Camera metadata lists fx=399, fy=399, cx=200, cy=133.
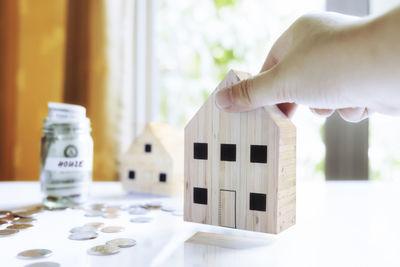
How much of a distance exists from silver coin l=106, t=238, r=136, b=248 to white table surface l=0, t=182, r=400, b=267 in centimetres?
1

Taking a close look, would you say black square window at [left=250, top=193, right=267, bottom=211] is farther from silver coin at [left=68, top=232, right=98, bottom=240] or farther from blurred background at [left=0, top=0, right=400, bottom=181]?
blurred background at [left=0, top=0, right=400, bottom=181]

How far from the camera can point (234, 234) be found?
0.75 m

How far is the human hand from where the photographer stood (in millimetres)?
575

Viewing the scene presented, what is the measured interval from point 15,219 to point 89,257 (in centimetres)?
33

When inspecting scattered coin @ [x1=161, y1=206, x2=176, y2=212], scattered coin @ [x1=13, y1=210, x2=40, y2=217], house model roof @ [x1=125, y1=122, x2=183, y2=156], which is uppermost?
house model roof @ [x1=125, y1=122, x2=183, y2=156]

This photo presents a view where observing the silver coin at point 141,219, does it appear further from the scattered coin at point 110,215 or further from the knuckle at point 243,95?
the knuckle at point 243,95

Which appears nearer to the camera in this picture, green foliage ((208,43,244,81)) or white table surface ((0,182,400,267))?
white table surface ((0,182,400,267))

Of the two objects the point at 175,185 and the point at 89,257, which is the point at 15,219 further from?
the point at 175,185

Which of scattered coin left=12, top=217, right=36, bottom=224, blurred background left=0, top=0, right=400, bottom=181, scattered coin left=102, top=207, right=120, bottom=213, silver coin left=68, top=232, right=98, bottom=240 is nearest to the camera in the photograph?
silver coin left=68, top=232, right=98, bottom=240

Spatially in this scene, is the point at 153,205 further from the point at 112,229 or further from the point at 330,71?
the point at 330,71

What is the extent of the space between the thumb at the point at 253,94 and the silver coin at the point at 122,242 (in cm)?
28

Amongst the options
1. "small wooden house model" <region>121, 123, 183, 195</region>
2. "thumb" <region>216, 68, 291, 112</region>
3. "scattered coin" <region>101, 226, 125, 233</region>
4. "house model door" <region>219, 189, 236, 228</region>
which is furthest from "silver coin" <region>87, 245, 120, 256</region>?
"small wooden house model" <region>121, 123, 183, 195</region>

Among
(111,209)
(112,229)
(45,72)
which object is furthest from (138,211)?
(45,72)

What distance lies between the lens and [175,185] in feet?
3.71
